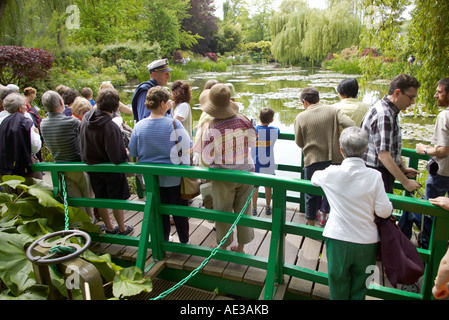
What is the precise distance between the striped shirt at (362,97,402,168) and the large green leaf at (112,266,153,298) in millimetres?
2093

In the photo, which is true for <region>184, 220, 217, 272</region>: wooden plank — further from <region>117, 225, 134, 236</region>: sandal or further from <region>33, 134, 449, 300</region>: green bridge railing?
<region>117, 225, 134, 236</region>: sandal

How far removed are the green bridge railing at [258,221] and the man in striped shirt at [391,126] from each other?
1.80 feet

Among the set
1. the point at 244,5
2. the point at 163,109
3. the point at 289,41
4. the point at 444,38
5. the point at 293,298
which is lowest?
the point at 293,298

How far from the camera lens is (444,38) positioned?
3586mm

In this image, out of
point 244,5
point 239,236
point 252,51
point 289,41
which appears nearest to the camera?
point 239,236

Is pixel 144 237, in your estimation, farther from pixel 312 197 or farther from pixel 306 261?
pixel 312 197

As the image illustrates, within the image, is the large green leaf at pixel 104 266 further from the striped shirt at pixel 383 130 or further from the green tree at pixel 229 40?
the green tree at pixel 229 40

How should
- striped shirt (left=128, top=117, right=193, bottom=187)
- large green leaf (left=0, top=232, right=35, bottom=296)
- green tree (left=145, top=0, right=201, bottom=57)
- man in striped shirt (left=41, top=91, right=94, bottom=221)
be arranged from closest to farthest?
large green leaf (left=0, top=232, right=35, bottom=296), striped shirt (left=128, top=117, right=193, bottom=187), man in striped shirt (left=41, top=91, right=94, bottom=221), green tree (left=145, top=0, right=201, bottom=57)

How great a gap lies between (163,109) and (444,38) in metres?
3.20

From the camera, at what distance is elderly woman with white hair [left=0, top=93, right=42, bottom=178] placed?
3.18 m

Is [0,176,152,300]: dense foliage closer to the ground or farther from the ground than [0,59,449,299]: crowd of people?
closer to the ground

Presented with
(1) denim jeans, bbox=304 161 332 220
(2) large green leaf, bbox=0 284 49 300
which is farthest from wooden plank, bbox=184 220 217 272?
(2) large green leaf, bbox=0 284 49 300
